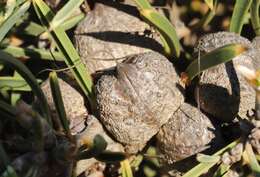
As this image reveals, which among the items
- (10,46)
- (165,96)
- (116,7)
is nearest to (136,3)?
(116,7)

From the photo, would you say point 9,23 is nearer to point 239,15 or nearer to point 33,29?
point 33,29

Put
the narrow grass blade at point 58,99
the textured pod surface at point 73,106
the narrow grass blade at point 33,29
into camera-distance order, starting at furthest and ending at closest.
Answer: the narrow grass blade at point 33,29 < the textured pod surface at point 73,106 < the narrow grass blade at point 58,99

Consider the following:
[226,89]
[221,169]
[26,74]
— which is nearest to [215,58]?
[226,89]

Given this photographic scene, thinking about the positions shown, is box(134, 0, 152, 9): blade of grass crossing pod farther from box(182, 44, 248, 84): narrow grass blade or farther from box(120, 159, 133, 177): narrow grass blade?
box(120, 159, 133, 177): narrow grass blade

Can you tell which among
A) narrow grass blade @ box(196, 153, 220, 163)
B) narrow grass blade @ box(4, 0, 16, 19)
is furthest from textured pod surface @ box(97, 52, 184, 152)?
narrow grass blade @ box(4, 0, 16, 19)

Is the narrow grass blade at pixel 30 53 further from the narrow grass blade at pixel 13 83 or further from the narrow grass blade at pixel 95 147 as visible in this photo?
the narrow grass blade at pixel 95 147

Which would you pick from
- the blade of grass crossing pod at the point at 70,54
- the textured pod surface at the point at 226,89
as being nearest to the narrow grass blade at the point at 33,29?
the blade of grass crossing pod at the point at 70,54
